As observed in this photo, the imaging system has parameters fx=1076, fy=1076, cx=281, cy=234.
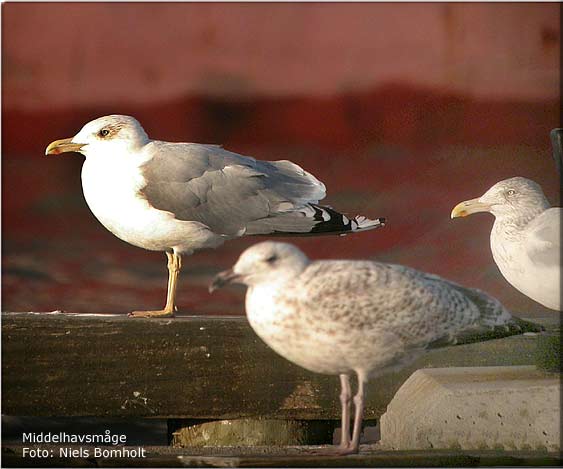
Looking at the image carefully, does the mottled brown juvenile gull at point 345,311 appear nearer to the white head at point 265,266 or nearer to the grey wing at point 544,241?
the white head at point 265,266

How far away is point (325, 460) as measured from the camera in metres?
3.56

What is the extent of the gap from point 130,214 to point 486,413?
4.67 feet

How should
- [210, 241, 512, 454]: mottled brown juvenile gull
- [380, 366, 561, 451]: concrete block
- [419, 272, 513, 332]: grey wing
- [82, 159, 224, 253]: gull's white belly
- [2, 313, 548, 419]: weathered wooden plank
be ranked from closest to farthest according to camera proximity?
[210, 241, 512, 454]: mottled brown juvenile gull, [419, 272, 513, 332]: grey wing, [380, 366, 561, 451]: concrete block, [82, 159, 224, 253]: gull's white belly, [2, 313, 548, 419]: weathered wooden plank

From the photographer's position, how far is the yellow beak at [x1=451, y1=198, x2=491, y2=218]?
3.95m

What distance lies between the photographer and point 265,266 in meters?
3.30

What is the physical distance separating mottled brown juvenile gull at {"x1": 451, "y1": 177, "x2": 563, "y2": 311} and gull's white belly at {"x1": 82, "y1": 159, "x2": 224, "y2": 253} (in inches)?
40.2

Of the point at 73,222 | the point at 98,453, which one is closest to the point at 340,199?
the point at 73,222

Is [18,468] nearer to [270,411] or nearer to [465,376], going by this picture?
[270,411]

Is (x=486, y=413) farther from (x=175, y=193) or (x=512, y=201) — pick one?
(x=175, y=193)

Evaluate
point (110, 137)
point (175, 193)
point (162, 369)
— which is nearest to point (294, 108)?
point (175, 193)

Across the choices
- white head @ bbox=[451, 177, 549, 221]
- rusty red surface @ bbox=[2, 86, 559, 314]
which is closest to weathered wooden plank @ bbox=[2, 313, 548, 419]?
rusty red surface @ bbox=[2, 86, 559, 314]

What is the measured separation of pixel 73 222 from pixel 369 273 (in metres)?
1.27

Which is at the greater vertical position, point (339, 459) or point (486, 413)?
point (486, 413)

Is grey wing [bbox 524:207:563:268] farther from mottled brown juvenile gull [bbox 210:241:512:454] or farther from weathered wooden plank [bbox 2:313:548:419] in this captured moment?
mottled brown juvenile gull [bbox 210:241:512:454]
